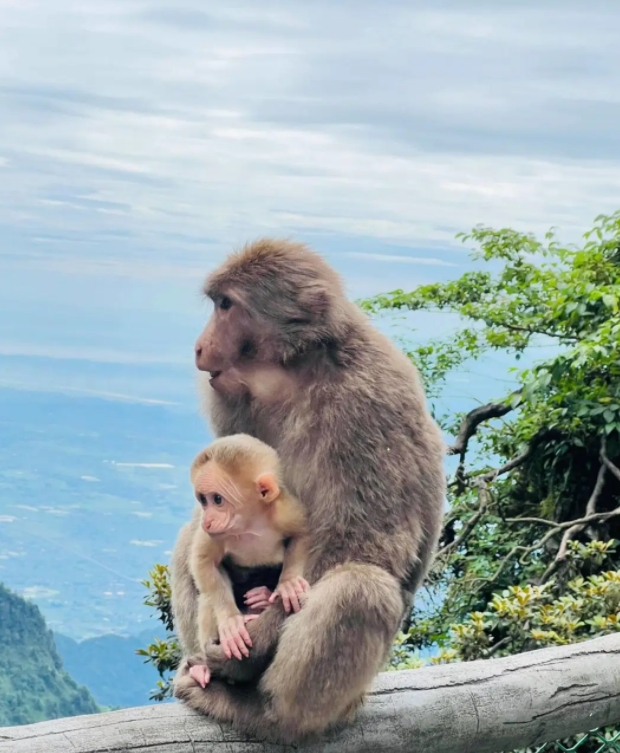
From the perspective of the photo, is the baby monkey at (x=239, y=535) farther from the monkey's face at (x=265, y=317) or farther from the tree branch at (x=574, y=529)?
the tree branch at (x=574, y=529)

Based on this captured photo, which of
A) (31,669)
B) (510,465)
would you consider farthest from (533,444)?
(31,669)

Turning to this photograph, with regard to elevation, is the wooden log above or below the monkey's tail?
below

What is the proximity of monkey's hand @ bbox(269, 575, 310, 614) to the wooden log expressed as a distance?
31 centimetres

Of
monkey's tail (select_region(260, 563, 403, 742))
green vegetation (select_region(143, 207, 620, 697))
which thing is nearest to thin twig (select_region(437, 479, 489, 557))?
green vegetation (select_region(143, 207, 620, 697))

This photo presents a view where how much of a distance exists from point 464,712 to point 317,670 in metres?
0.42

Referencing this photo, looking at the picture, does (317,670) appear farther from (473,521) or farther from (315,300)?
Result: (473,521)

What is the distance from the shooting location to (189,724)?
216 cm

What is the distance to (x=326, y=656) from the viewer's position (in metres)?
2.25

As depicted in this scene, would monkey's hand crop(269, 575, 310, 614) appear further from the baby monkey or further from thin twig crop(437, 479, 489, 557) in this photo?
thin twig crop(437, 479, 489, 557)

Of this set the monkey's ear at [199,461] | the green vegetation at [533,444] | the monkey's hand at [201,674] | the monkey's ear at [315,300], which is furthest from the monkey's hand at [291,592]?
the green vegetation at [533,444]

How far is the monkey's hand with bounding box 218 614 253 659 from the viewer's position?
2.30 m

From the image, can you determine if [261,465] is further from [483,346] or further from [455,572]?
[483,346]

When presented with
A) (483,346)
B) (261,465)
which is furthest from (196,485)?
(483,346)

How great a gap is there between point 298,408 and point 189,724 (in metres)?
0.79
